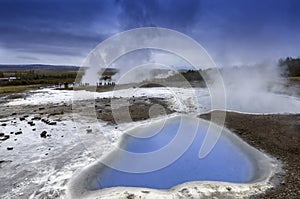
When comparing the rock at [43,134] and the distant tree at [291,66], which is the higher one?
the distant tree at [291,66]

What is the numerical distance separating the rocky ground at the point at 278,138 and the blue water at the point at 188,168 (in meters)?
1.04

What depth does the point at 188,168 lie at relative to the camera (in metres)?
8.17

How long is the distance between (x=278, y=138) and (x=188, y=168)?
5.26 meters

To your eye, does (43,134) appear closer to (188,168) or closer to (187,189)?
(188,168)

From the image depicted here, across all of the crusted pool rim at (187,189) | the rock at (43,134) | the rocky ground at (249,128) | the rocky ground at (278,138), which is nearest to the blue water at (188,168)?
the crusted pool rim at (187,189)

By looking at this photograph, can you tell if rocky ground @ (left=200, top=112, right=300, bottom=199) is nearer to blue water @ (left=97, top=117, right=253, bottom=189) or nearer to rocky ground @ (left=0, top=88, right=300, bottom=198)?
rocky ground @ (left=0, top=88, right=300, bottom=198)

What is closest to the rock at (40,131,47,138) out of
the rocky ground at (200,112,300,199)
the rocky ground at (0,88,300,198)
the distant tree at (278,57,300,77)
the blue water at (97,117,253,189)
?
the rocky ground at (0,88,300,198)

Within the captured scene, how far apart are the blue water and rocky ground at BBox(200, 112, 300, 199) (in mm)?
1044

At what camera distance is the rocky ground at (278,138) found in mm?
6559

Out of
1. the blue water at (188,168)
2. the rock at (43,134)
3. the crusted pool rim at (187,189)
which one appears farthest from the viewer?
the rock at (43,134)

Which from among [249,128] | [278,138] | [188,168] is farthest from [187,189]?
[249,128]

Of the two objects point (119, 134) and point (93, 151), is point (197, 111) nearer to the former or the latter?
point (119, 134)

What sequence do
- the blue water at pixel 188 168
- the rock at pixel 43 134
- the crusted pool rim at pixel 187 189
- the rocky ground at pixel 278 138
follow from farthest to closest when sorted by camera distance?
the rock at pixel 43 134, the blue water at pixel 188 168, the rocky ground at pixel 278 138, the crusted pool rim at pixel 187 189

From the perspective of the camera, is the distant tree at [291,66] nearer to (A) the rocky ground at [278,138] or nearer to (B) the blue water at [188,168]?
(A) the rocky ground at [278,138]
